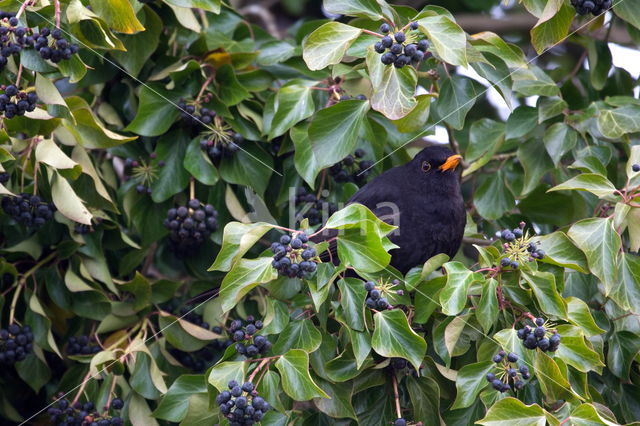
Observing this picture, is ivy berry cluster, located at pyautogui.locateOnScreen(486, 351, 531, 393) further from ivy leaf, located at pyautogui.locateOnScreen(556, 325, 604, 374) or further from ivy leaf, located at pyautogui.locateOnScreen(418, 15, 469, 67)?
ivy leaf, located at pyautogui.locateOnScreen(418, 15, 469, 67)

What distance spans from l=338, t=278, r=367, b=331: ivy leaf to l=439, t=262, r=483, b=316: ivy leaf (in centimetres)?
29

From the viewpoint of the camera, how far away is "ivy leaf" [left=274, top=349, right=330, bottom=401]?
2680 mm

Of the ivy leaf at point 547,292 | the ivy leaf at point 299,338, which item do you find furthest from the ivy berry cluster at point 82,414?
the ivy leaf at point 547,292

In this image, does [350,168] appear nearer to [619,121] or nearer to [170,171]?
[170,171]

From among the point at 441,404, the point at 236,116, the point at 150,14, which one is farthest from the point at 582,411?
Result: the point at 150,14

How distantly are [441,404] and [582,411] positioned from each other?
72cm

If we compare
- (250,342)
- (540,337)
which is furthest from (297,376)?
(540,337)

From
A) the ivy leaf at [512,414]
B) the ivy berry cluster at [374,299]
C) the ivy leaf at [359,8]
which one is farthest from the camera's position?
the ivy leaf at [359,8]

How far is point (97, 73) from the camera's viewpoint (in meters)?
3.92

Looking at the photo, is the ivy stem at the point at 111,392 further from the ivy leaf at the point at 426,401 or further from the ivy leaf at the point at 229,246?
the ivy leaf at the point at 426,401

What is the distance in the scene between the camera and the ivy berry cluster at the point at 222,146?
12.6ft

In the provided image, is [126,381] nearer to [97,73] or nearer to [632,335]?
[97,73]

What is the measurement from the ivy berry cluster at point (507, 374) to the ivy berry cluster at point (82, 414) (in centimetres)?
157

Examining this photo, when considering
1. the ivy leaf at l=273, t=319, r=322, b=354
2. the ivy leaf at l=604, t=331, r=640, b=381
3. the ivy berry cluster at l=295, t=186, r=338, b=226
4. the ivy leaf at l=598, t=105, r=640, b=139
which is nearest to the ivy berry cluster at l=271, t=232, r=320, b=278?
the ivy leaf at l=273, t=319, r=322, b=354
